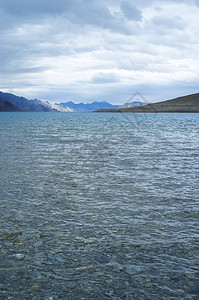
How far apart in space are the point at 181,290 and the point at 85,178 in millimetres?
9974

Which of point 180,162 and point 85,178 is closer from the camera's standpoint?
point 85,178

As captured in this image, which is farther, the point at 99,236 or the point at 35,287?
the point at 99,236

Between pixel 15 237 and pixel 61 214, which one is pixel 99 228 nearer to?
pixel 61 214

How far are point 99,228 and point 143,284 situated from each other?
2.92 m

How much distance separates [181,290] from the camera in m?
5.69

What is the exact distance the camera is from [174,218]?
945 cm

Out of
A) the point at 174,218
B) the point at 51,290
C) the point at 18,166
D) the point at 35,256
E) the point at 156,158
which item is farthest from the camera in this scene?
the point at 156,158

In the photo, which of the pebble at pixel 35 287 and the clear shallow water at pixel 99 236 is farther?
the clear shallow water at pixel 99 236

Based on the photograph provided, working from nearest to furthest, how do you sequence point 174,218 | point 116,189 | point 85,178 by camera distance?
point 174,218 → point 116,189 → point 85,178

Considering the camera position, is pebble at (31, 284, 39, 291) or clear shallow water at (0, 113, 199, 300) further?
clear shallow water at (0, 113, 199, 300)

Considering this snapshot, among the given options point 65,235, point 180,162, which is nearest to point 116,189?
point 65,235

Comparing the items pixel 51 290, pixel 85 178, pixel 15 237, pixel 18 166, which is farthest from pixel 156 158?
pixel 51 290

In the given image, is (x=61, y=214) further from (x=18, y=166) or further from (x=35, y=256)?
(x=18, y=166)

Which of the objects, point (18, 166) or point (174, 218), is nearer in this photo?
point (174, 218)
